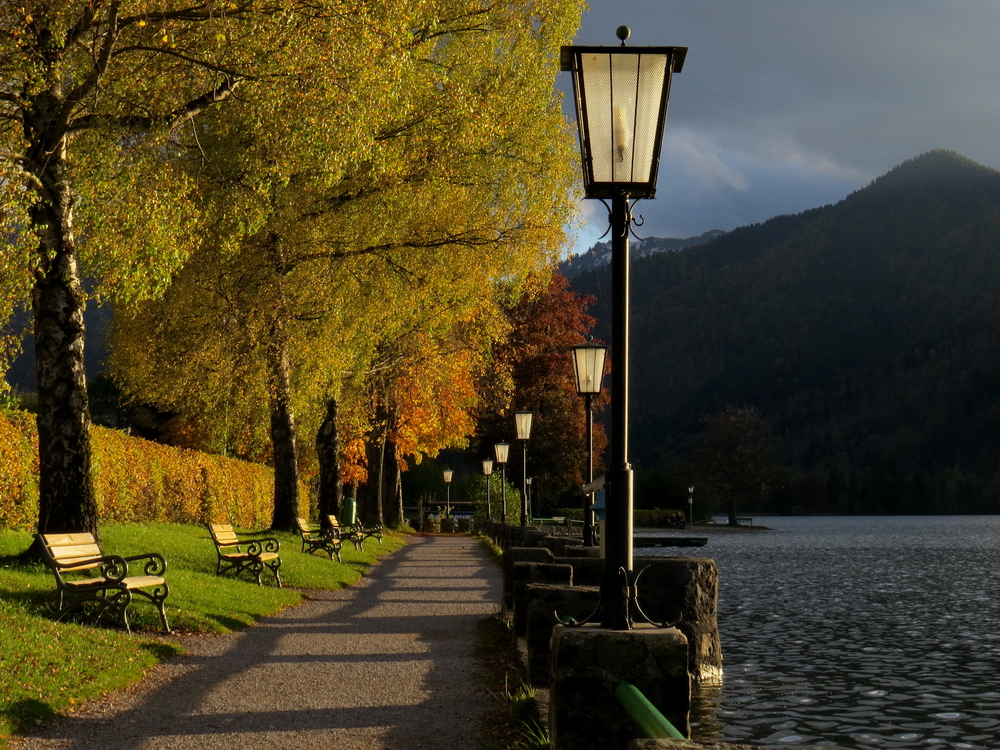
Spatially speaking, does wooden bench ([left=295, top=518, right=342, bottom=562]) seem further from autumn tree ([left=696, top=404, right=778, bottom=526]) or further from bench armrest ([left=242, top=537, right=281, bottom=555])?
autumn tree ([left=696, top=404, right=778, bottom=526])

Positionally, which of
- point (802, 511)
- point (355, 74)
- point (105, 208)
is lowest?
point (802, 511)

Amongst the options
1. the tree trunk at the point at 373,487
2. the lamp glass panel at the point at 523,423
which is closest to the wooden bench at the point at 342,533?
the lamp glass panel at the point at 523,423

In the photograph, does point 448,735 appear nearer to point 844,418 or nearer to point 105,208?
point 105,208

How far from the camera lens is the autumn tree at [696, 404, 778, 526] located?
89.5 m

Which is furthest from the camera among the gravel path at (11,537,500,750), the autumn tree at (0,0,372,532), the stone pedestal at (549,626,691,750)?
the autumn tree at (0,0,372,532)

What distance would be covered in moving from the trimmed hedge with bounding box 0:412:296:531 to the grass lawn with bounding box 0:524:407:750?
68 cm

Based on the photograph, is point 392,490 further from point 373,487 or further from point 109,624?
point 109,624

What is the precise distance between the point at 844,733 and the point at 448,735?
426 cm

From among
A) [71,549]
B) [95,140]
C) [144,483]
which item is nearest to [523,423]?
[144,483]

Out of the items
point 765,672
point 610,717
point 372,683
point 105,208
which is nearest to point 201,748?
point 372,683

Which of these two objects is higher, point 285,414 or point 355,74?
point 355,74

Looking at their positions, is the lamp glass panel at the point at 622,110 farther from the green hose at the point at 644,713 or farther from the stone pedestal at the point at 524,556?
the stone pedestal at the point at 524,556

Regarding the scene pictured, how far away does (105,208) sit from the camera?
11383 millimetres

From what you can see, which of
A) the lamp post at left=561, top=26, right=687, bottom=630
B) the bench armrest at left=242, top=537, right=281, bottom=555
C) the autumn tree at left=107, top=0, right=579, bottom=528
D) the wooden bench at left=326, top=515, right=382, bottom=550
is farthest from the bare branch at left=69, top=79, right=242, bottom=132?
the wooden bench at left=326, top=515, right=382, bottom=550
